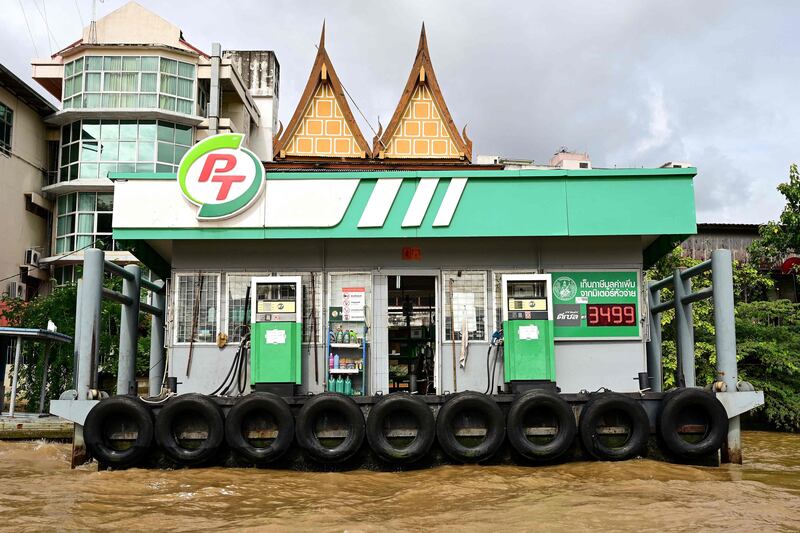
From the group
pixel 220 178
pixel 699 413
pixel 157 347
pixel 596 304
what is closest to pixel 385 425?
pixel 596 304

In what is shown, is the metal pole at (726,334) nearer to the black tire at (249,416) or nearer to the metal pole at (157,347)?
the black tire at (249,416)

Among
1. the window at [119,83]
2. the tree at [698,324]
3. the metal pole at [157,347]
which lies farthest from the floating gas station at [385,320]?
the window at [119,83]

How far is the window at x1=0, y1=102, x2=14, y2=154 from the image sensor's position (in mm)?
27938

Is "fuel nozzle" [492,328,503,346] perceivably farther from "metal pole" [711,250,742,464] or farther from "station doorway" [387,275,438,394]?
"metal pole" [711,250,742,464]

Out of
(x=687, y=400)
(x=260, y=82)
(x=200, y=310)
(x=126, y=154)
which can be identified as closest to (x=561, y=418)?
(x=687, y=400)

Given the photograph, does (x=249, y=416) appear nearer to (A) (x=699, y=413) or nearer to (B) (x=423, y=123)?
(A) (x=699, y=413)

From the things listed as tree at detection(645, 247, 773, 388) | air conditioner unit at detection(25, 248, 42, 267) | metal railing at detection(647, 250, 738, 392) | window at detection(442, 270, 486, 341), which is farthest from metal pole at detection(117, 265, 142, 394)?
air conditioner unit at detection(25, 248, 42, 267)

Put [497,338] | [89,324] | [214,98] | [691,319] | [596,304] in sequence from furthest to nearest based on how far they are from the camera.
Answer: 1. [214,98]
2. [691,319]
3. [596,304]
4. [497,338]
5. [89,324]

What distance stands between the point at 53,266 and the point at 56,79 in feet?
25.1

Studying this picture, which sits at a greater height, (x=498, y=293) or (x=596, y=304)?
(x=498, y=293)

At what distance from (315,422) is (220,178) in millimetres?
3470

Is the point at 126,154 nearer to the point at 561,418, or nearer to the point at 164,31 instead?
the point at 164,31

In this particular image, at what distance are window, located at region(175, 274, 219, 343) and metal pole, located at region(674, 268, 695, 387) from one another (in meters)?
6.46

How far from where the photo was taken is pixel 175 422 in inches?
343
